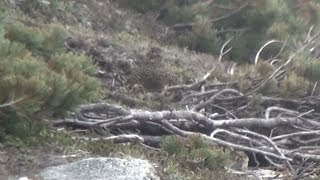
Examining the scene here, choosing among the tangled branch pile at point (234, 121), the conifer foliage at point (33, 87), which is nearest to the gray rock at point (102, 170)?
the conifer foliage at point (33, 87)

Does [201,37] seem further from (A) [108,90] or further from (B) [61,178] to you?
(B) [61,178]

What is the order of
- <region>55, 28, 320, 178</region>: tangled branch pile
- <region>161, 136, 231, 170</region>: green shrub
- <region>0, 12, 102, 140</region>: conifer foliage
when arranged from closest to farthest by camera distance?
<region>0, 12, 102, 140</region>: conifer foliage, <region>161, 136, 231, 170</region>: green shrub, <region>55, 28, 320, 178</region>: tangled branch pile

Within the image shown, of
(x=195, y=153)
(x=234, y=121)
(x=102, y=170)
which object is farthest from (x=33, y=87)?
(x=234, y=121)

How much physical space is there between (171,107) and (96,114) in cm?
112

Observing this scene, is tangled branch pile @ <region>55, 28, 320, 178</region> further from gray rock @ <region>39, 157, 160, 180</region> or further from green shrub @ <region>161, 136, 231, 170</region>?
gray rock @ <region>39, 157, 160, 180</region>

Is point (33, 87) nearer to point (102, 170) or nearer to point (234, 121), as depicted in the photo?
point (102, 170)

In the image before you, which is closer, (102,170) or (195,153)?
(102,170)

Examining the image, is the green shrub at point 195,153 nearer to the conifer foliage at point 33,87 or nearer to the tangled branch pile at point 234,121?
the tangled branch pile at point 234,121

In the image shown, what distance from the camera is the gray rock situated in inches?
154

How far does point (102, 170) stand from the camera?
13.1ft

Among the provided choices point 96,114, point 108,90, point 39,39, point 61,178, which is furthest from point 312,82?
point 61,178

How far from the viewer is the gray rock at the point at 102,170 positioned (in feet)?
12.9

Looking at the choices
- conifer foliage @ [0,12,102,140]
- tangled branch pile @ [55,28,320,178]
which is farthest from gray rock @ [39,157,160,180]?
tangled branch pile @ [55,28,320,178]

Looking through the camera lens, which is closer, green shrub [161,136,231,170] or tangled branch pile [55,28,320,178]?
green shrub [161,136,231,170]
